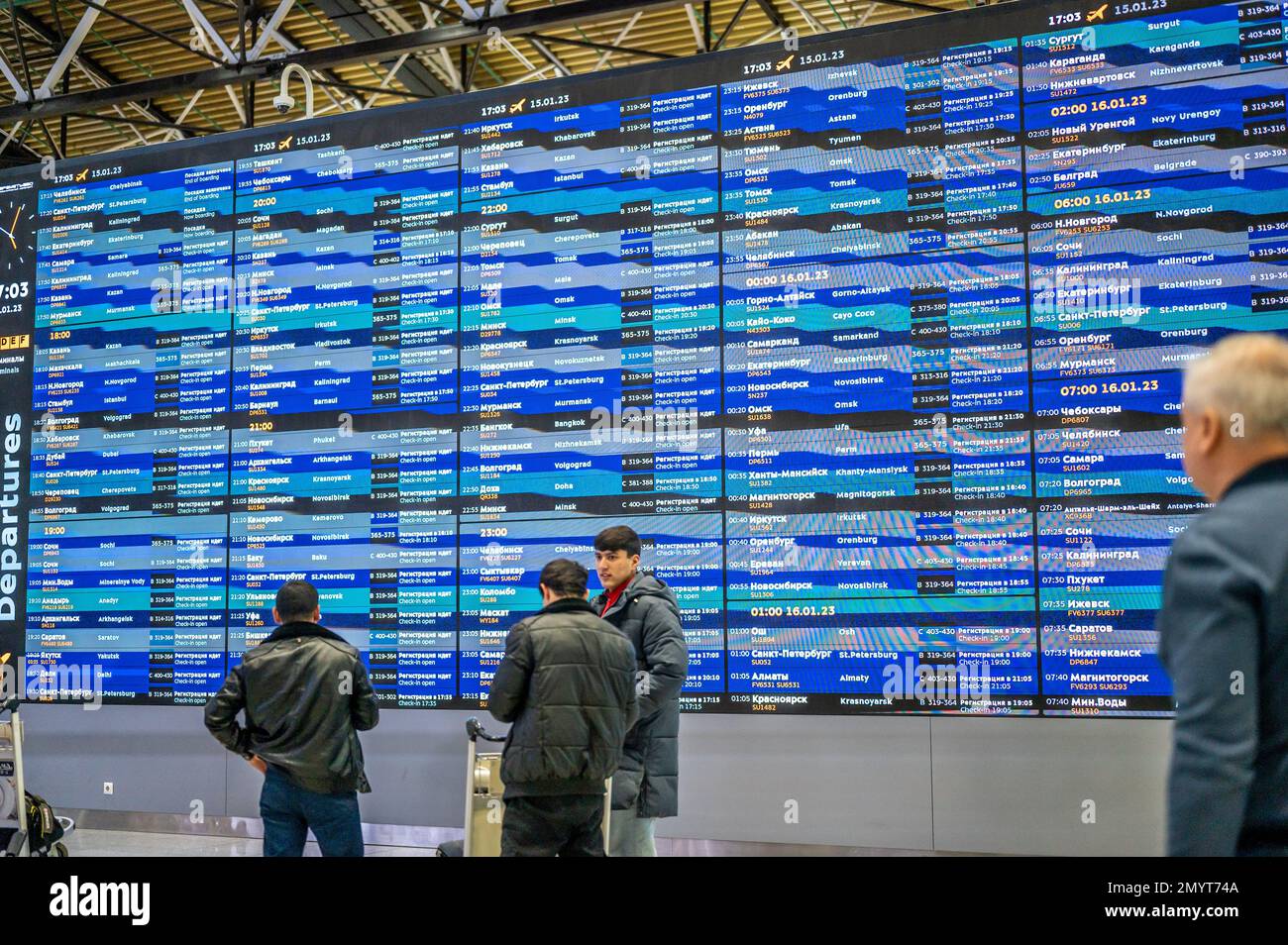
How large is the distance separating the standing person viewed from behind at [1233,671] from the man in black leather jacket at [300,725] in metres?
3.89

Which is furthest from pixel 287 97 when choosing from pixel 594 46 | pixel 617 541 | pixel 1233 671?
pixel 1233 671

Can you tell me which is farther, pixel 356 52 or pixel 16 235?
pixel 16 235

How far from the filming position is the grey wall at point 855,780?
544 centimetres

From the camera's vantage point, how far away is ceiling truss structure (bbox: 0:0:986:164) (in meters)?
8.97

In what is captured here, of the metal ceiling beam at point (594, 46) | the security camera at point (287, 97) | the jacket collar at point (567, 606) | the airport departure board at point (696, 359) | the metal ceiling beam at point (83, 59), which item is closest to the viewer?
the jacket collar at point (567, 606)

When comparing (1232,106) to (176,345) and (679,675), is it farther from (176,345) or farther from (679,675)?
(176,345)

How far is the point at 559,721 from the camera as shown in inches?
167

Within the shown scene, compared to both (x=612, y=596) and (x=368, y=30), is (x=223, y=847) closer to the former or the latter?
(x=612, y=596)

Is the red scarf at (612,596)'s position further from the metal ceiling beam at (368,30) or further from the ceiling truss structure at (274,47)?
the metal ceiling beam at (368,30)

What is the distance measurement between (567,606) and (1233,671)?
303 centimetres

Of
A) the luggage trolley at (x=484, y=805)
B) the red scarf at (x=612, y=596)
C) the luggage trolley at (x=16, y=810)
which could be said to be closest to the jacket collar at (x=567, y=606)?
the red scarf at (x=612, y=596)

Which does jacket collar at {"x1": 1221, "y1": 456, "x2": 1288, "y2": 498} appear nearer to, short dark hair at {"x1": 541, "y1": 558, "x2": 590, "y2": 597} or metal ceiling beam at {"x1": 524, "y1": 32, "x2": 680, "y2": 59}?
short dark hair at {"x1": 541, "y1": 558, "x2": 590, "y2": 597}

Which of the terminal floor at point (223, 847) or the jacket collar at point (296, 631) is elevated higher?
the jacket collar at point (296, 631)
